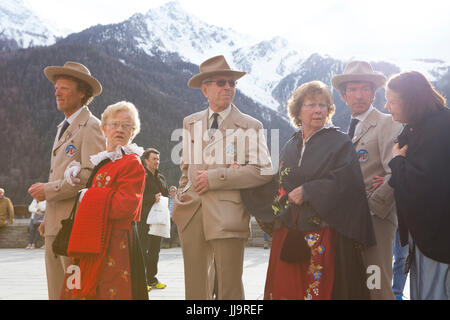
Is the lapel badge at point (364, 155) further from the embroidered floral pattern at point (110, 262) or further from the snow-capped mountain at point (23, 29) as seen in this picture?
the snow-capped mountain at point (23, 29)

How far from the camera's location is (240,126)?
10.2 feet

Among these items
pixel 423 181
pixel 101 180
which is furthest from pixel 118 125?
pixel 423 181

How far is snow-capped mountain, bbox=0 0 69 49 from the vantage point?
5103 inches

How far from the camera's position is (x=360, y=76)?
3.55 m

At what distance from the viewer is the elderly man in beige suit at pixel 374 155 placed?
298 centimetres

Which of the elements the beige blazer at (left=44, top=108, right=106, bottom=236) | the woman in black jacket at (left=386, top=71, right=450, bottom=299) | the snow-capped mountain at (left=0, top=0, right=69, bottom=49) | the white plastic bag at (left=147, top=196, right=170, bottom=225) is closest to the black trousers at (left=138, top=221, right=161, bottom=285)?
the white plastic bag at (left=147, top=196, right=170, bottom=225)

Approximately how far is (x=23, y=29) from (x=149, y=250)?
173m

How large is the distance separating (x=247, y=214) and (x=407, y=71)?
4.45 feet

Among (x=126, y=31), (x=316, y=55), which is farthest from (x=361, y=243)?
(x=316, y=55)

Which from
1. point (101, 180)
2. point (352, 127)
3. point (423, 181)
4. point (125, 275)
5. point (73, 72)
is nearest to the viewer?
point (423, 181)

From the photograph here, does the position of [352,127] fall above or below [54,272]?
above

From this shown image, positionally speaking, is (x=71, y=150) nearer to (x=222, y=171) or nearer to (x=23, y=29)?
(x=222, y=171)

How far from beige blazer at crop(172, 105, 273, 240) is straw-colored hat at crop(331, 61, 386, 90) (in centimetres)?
98

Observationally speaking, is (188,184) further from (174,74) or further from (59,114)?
(174,74)
